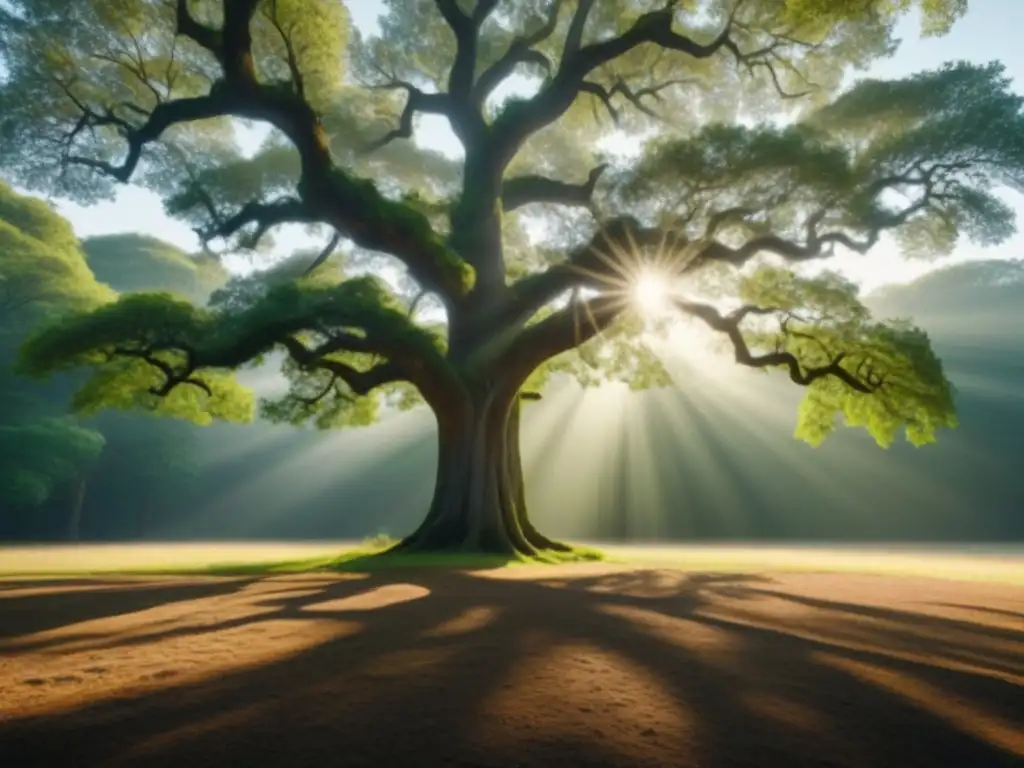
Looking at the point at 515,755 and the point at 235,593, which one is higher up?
the point at 235,593

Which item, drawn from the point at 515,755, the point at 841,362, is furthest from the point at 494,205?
the point at 515,755

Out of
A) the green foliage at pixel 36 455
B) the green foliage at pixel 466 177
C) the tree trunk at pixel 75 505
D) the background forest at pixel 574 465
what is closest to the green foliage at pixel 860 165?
the green foliage at pixel 466 177

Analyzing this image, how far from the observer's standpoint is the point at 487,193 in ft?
58.4

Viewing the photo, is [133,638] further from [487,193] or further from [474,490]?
[487,193]

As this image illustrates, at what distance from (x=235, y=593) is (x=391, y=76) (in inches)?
595

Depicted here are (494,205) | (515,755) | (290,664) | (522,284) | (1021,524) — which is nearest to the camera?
(515,755)

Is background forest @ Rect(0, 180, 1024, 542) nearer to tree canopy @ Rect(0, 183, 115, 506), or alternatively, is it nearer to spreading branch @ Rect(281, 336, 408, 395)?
tree canopy @ Rect(0, 183, 115, 506)

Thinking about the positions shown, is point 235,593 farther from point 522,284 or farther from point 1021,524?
point 1021,524

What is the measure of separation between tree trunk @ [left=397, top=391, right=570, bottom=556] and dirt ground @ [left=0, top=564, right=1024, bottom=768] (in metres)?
7.61

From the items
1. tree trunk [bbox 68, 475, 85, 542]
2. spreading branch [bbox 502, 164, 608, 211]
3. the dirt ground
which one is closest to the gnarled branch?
spreading branch [bbox 502, 164, 608, 211]

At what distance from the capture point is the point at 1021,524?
35.8 metres

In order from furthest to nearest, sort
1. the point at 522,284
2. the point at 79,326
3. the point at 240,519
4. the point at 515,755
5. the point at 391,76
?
the point at 240,519 → the point at 391,76 → the point at 522,284 → the point at 79,326 → the point at 515,755

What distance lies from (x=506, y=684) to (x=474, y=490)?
11753mm

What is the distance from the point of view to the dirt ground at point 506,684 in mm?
3002
